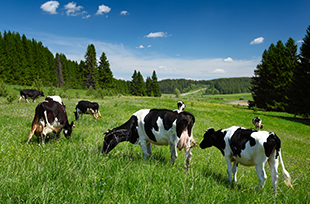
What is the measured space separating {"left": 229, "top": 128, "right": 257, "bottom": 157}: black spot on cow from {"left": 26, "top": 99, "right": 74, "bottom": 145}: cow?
5.83 meters

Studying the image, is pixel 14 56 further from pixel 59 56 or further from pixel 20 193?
pixel 20 193

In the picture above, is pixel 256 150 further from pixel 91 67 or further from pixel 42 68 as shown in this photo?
pixel 42 68

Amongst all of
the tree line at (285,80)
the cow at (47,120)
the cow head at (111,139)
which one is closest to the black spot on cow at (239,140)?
the cow head at (111,139)

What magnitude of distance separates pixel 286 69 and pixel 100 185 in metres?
52.8

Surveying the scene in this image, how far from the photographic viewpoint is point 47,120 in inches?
225

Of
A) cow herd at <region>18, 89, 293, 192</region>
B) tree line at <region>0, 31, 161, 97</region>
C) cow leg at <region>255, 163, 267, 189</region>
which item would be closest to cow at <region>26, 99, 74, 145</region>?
cow herd at <region>18, 89, 293, 192</region>

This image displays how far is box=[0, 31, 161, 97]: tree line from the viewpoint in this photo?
147 feet

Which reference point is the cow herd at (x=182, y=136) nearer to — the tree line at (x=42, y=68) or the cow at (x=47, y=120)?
the cow at (x=47, y=120)

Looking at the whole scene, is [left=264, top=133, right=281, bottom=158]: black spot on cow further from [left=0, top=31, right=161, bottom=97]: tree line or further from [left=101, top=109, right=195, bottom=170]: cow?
[left=0, top=31, right=161, bottom=97]: tree line

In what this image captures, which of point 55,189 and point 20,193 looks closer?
point 20,193

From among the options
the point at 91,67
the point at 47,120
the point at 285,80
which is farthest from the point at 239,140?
the point at 91,67

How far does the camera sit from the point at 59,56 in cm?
7762

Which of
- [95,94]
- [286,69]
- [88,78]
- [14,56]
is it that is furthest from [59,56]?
[286,69]

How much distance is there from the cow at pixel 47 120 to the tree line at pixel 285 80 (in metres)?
36.0
